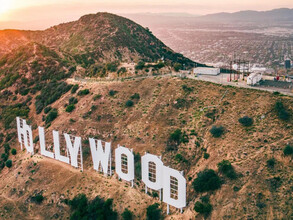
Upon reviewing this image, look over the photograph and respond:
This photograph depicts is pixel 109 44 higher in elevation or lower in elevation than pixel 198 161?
higher

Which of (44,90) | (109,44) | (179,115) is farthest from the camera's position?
(109,44)

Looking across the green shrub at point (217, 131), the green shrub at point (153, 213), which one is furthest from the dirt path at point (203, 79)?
the green shrub at point (153, 213)

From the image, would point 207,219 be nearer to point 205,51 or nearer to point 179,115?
point 179,115

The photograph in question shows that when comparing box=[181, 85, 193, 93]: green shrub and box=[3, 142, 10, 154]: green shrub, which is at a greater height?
box=[181, 85, 193, 93]: green shrub

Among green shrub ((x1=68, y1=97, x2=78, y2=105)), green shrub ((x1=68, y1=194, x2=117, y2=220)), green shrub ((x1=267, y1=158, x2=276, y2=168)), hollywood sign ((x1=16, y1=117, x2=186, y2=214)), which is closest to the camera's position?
hollywood sign ((x1=16, y1=117, x2=186, y2=214))

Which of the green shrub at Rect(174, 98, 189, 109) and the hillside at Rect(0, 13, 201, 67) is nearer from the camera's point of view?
the green shrub at Rect(174, 98, 189, 109)

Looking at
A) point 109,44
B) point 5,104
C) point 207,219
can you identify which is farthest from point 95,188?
point 109,44

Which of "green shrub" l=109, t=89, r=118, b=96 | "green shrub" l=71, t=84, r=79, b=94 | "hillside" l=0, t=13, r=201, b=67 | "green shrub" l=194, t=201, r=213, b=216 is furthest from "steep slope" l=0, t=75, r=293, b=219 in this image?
"hillside" l=0, t=13, r=201, b=67

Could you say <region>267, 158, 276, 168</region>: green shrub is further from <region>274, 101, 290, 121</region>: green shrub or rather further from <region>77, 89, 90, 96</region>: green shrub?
<region>77, 89, 90, 96</region>: green shrub
